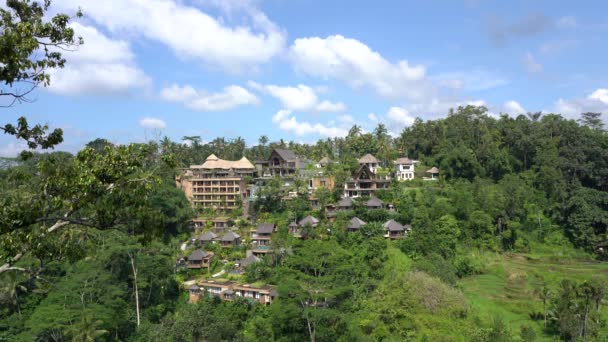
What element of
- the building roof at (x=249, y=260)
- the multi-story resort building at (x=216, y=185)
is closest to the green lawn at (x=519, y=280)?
the building roof at (x=249, y=260)

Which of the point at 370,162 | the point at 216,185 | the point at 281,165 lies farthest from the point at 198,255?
the point at 370,162

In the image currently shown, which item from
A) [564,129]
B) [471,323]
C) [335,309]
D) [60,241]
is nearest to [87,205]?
[60,241]

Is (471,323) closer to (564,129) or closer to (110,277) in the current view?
(110,277)

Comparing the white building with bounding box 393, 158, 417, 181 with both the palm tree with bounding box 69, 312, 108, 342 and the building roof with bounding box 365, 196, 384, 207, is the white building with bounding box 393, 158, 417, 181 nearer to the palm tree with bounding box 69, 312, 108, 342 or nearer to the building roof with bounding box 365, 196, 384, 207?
the building roof with bounding box 365, 196, 384, 207

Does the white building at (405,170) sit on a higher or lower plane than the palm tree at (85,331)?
higher

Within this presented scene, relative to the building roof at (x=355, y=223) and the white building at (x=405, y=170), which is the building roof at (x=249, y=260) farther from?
the white building at (x=405, y=170)
